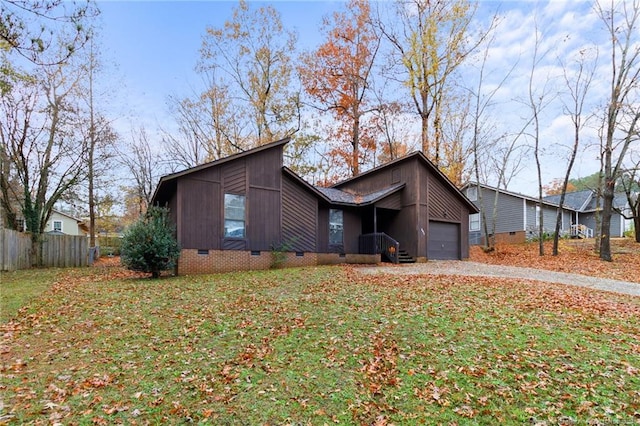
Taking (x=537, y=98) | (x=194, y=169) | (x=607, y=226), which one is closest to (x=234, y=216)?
(x=194, y=169)

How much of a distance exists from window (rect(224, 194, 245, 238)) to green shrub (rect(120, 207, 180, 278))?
7.09ft

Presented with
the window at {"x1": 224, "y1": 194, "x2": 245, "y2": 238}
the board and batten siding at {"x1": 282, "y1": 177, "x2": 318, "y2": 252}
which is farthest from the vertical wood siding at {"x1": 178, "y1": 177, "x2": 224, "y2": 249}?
the board and batten siding at {"x1": 282, "y1": 177, "x2": 318, "y2": 252}

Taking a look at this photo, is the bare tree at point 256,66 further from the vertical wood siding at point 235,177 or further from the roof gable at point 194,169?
the vertical wood siding at point 235,177

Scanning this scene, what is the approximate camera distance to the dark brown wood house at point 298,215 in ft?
40.7

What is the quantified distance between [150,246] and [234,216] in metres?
3.28

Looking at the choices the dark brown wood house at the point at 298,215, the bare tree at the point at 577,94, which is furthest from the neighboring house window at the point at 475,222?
the dark brown wood house at the point at 298,215

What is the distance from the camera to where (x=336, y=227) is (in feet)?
55.0

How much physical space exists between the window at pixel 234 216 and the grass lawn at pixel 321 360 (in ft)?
16.8

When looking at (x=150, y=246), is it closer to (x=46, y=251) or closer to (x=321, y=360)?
(x=321, y=360)

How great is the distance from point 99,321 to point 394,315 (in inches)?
215

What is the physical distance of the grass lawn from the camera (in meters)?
3.61

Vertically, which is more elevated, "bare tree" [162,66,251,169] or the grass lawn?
"bare tree" [162,66,251,169]

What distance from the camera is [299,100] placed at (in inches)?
974

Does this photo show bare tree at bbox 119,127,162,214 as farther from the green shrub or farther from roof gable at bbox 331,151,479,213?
the green shrub
